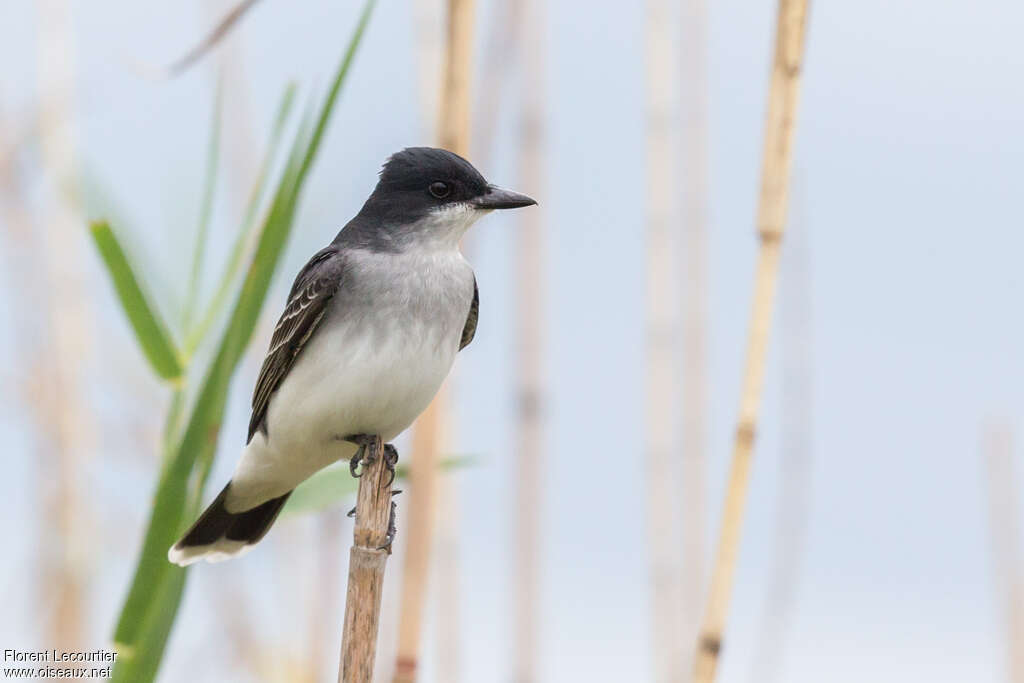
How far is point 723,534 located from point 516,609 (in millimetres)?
2597

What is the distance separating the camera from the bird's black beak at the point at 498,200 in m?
3.74

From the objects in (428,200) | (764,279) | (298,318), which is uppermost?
(428,200)

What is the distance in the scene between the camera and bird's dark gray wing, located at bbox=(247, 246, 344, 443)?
376 cm

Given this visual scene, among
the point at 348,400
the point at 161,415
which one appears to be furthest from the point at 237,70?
the point at 348,400

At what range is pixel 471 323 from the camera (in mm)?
4094

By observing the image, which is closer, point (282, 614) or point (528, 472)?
point (528, 472)

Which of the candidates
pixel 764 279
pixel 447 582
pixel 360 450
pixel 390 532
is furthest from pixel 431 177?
pixel 447 582

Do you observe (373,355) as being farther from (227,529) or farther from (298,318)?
(227,529)

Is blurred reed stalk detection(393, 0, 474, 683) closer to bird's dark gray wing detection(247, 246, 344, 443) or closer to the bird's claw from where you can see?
the bird's claw

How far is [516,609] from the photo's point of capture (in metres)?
5.04

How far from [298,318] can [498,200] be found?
0.73 m

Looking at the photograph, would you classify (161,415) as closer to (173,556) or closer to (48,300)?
(48,300)

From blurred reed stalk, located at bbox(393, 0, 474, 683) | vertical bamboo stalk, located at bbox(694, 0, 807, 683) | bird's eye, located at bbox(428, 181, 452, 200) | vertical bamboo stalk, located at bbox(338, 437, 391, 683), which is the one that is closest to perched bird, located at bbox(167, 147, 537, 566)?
bird's eye, located at bbox(428, 181, 452, 200)

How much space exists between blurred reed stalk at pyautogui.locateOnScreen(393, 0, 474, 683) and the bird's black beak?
50 cm
